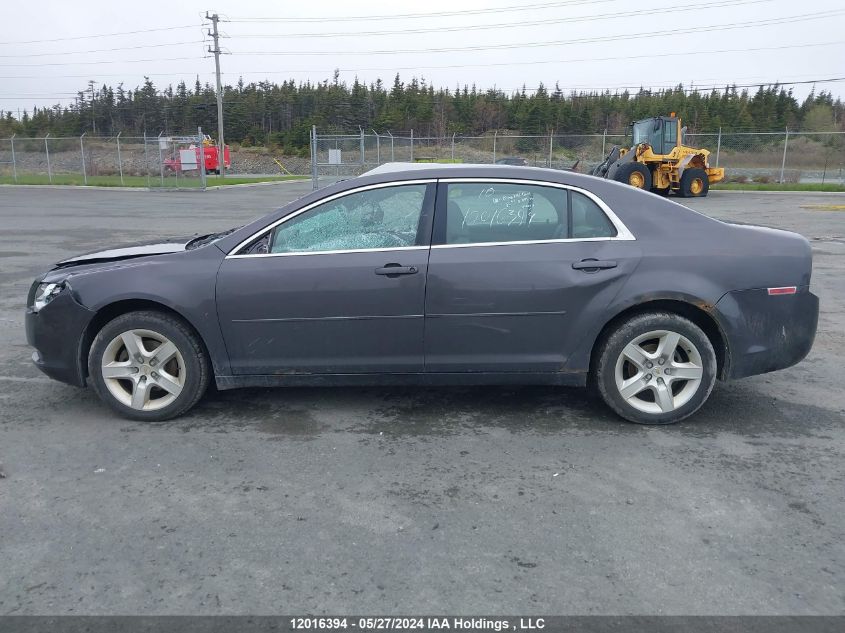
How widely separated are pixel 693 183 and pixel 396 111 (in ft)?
174

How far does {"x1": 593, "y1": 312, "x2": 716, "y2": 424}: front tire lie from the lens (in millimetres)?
4289

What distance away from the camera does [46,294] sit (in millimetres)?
4539

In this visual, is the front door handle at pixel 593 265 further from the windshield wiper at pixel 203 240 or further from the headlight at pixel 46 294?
the headlight at pixel 46 294

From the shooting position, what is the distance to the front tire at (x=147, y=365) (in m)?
4.40

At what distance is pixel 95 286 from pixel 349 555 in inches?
101

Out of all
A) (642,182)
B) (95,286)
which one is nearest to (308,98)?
(642,182)

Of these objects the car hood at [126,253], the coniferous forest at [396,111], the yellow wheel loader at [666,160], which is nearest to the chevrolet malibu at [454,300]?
the car hood at [126,253]

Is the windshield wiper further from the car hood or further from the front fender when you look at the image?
the front fender

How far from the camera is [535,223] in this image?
440 cm

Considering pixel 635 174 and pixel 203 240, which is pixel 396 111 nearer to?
pixel 635 174

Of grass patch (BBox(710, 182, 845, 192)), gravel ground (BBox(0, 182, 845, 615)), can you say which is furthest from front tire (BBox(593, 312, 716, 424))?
grass patch (BBox(710, 182, 845, 192))

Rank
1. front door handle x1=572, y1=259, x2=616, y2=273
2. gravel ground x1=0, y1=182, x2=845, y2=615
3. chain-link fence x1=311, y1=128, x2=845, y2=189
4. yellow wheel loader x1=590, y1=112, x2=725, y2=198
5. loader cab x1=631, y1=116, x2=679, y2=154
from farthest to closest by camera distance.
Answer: chain-link fence x1=311, y1=128, x2=845, y2=189 < loader cab x1=631, y1=116, x2=679, y2=154 < yellow wheel loader x1=590, y1=112, x2=725, y2=198 < front door handle x1=572, y1=259, x2=616, y2=273 < gravel ground x1=0, y1=182, x2=845, y2=615
